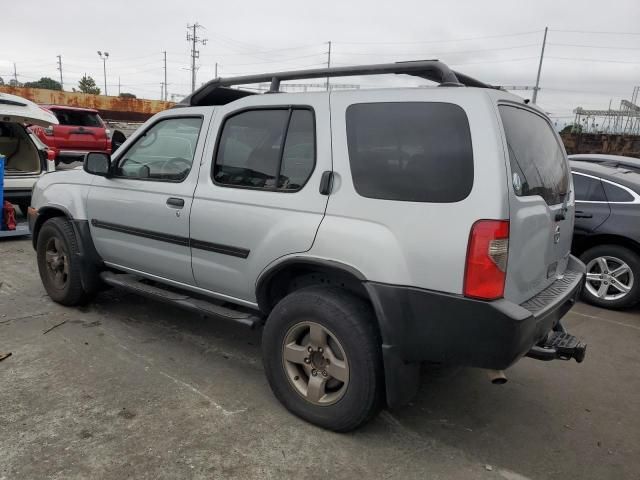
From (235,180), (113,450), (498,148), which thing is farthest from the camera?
(235,180)

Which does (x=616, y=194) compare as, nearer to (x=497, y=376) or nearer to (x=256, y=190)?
(x=497, y=376)

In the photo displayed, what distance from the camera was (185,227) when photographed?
3.38m

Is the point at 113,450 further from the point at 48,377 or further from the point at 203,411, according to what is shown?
the point at 48,377

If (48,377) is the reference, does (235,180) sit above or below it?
above

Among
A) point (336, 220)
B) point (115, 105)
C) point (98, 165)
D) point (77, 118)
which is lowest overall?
point (336, 220)

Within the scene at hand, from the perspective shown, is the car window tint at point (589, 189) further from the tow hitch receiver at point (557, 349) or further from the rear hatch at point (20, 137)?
the rear hatch at point (20, 137)

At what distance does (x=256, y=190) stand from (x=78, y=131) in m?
11.3

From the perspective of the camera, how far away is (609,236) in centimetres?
527

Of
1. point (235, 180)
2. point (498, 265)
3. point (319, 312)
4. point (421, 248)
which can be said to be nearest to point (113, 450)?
point (319, 312)

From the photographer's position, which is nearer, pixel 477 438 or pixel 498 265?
pixel 498 265

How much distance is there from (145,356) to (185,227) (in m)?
1.04

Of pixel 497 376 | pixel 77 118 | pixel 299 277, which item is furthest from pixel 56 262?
pixel 77 118

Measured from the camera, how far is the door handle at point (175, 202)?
3.40 meters

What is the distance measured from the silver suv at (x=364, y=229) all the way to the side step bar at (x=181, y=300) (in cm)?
2
